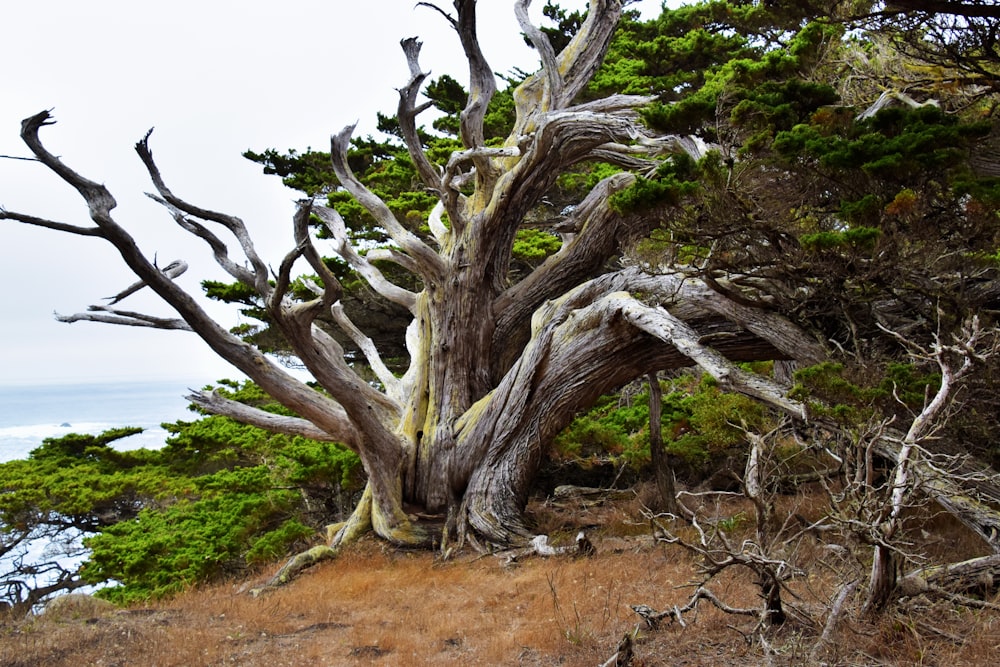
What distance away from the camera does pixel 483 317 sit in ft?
29.5

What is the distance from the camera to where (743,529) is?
6.92 meters

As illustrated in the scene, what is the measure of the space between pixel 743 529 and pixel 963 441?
2688 millimetres

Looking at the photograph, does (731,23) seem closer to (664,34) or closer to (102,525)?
(664,34)

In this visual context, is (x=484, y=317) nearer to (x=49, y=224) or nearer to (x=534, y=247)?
(x=534, y=247)

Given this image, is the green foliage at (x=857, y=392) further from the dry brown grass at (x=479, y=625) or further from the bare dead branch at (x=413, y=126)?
the bare dead branch at (x=413, y=126)

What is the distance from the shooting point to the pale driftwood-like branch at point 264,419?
24.9 ft

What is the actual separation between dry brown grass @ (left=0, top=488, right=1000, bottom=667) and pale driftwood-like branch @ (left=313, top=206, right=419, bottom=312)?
3.84 meters

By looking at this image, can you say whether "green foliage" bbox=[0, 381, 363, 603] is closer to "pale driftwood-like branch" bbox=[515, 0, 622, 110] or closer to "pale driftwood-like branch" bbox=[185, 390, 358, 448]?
"pale driftwood-like branch" bbox=[185, 390, 358, 448]

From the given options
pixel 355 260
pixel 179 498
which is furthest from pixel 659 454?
pixel 179 498

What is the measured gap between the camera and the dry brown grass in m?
3.52

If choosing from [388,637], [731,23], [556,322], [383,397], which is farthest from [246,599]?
[731,23]

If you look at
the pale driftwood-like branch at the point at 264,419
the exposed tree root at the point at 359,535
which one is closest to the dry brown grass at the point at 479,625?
the exposed tree root at the point at 359,535

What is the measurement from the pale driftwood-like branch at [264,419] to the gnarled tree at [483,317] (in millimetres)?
27

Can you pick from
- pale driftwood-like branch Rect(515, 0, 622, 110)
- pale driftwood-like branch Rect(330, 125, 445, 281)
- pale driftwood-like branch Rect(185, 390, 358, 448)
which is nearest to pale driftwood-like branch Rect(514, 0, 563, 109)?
pale driftwood-like branch Rect(515, 0, 622, 110)
